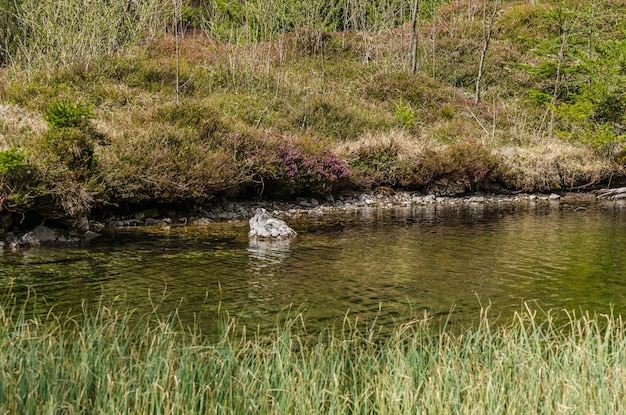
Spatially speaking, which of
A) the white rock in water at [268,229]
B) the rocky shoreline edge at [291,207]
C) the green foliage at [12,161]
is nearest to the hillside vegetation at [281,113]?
the green foliage at [12,161]

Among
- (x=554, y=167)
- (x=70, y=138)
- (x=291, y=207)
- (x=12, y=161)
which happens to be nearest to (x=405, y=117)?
(x=554, y=167)

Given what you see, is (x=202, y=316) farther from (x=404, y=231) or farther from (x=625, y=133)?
(x=625, y=133)

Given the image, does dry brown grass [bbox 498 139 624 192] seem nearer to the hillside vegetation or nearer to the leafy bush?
the hillside vegetation

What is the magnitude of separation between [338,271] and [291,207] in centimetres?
1034

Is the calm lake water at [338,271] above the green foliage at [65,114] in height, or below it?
below

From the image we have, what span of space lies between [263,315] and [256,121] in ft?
62.7

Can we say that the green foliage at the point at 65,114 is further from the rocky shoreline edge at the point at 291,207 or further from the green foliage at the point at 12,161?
the rocky shoreline edge at the point at 291,207

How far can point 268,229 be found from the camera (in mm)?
16141

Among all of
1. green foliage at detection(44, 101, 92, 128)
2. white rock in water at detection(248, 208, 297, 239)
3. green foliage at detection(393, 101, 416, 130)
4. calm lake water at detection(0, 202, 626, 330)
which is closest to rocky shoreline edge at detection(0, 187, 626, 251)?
calm lake water at detection(0, 202, 626, 330)

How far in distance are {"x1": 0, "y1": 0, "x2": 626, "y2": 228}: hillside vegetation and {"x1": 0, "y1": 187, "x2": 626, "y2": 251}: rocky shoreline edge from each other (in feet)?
1.67

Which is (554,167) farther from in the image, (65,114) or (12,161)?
(12,161)

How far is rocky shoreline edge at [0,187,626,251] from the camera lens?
15.2 meters

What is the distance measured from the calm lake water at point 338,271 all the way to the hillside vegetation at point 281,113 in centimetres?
208

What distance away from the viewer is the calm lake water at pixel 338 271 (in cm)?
957
